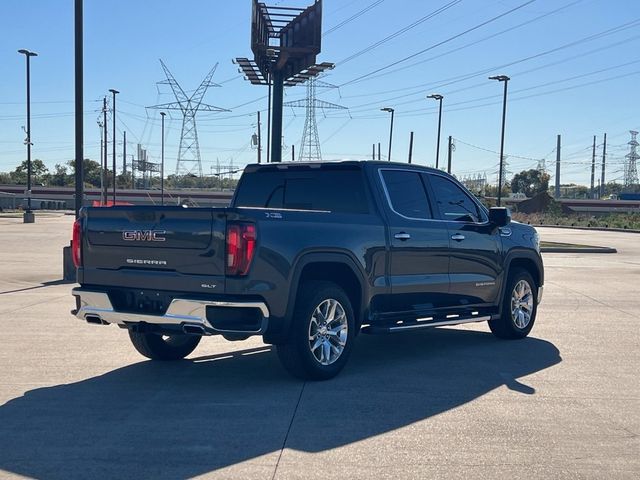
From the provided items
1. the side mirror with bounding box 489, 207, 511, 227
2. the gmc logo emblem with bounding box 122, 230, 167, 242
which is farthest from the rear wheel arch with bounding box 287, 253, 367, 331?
the side mirror with bounding box 489, 207, 511, 227

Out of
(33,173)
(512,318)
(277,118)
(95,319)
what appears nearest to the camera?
(95,319)

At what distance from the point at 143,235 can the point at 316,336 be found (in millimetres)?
1807

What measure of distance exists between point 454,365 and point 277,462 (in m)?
3.60

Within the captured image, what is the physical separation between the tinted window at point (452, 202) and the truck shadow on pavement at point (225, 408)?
157 cm

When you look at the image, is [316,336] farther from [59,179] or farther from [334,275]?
[59,179]

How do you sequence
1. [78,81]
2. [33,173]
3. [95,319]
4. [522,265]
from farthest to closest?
[33,173] < [78,81] < [522,265] < [95,319]

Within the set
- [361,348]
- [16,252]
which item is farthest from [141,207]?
[16,252]

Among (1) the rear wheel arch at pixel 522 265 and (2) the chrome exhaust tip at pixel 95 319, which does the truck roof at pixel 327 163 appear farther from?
(2) the chrome exhaust tip at pixel 95 319

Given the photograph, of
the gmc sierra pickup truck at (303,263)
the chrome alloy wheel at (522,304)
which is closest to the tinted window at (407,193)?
the gmc sierra pickup truck at (303,263)

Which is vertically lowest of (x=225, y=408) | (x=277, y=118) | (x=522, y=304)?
(x=225, y=408)

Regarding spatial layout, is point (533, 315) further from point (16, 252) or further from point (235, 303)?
point (16, 252)

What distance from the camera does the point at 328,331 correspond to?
7.45 meters

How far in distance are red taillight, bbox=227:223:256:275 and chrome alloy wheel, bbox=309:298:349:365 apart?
0.95 meters

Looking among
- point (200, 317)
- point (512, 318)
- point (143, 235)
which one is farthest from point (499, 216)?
point (143, 235)
